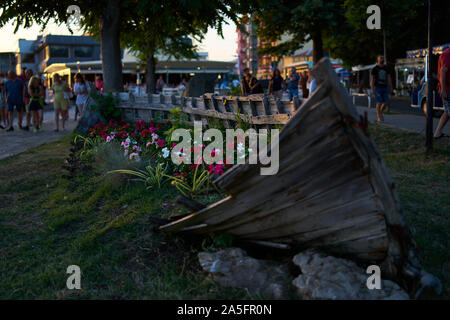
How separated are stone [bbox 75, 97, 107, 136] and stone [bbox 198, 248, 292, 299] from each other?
811cm

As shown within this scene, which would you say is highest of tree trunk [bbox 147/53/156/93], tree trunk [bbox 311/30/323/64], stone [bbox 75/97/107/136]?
tree trunk [bbox 311/30/323/64]

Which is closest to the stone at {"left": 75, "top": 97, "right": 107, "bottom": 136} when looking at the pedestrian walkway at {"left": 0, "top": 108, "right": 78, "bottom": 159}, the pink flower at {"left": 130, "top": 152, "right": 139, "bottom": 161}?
the pedestrian walkway at {"left": 0, "top": 108, "right": 78, "bottom": 159}

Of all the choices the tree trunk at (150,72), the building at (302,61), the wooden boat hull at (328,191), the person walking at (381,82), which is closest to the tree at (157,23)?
the tree trunk at (150,72)

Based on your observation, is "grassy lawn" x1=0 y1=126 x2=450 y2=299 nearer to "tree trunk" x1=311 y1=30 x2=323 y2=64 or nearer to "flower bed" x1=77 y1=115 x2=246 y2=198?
"flower bed" x1=77 y1=115 x2=246 y2=198

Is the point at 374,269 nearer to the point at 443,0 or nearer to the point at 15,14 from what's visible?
the point at 15,14

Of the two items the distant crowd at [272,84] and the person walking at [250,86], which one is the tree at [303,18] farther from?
the person walking at [250,86]

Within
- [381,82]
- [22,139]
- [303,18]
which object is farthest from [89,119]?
[303,18]

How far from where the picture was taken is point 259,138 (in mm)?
6320

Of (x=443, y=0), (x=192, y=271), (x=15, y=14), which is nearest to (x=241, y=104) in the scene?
(x=192, y=271)

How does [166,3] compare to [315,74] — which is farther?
[166,3]

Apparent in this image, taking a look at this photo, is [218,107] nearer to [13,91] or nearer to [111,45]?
[111,45]

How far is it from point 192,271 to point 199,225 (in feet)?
1.20

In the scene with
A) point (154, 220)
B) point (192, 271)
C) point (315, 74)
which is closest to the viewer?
point (315, 74)

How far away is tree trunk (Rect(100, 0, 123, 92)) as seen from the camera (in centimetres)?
1327
